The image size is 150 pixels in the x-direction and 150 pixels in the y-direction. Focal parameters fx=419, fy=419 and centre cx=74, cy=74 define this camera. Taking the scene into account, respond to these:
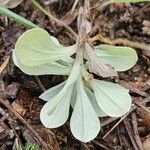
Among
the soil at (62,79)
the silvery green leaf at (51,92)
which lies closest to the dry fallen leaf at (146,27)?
the soil at (62,79)

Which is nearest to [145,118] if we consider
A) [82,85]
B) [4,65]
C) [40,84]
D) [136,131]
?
[136,131]

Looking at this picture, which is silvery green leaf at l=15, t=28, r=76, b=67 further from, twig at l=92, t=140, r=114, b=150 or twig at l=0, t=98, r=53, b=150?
twig at l=92, t=140, r=114, b=150

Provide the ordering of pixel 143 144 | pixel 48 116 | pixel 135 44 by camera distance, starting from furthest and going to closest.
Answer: pixel 135 44 → pixel 143 144 → pixel 48 116

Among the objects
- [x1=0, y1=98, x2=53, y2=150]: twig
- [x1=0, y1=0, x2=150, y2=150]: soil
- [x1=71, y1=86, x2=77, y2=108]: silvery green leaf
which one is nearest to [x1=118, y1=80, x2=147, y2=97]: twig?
[x1=0, y1=0, x2=150, y2=150]: soil

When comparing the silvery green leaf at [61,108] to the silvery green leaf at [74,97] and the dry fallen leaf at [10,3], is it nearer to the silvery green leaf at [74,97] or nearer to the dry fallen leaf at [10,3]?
the silvery green leaf at [74,97]

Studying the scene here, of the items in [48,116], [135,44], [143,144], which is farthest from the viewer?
[135,44]

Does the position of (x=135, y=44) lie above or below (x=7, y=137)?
below

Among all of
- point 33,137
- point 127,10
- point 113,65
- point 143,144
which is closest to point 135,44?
point 127,10

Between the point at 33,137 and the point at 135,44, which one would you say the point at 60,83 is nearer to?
the point at 33,137
